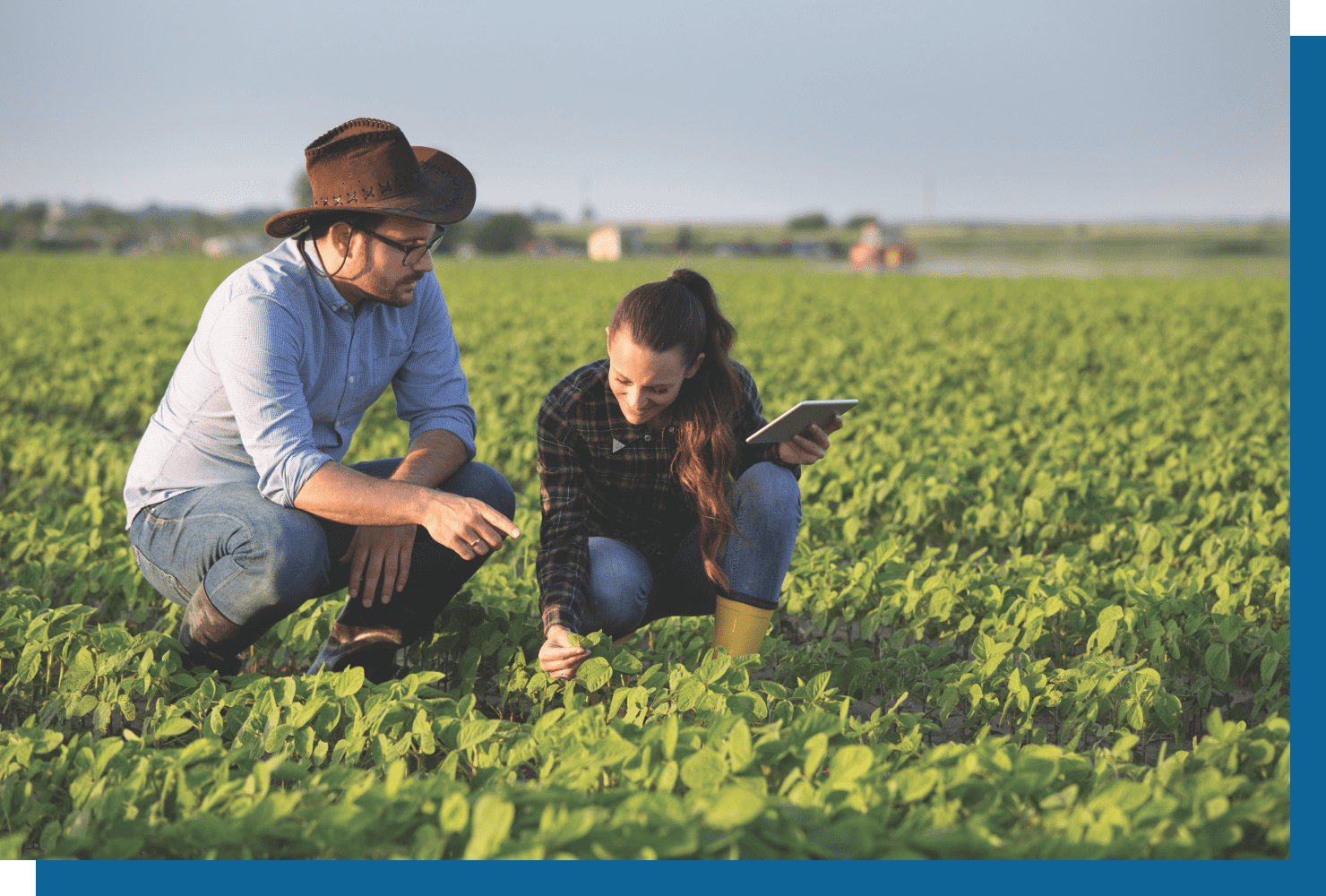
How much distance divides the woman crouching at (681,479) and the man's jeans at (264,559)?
0.99ft

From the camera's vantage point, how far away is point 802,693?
253 centimetres

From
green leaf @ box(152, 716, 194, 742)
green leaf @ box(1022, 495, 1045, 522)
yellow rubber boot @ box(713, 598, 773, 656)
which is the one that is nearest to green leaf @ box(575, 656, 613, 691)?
yellow rubber boot @ box(713, 598, 773, 656)

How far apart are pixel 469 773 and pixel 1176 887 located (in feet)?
4.43

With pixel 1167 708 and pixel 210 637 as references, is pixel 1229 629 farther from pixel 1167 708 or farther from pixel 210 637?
pixel 210 637

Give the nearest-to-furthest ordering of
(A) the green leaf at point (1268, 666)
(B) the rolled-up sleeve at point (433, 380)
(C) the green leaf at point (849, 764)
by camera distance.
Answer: (C) the green leaf at point (849, 764) < (A) the green leaf at point (1268, 666) < (B) the rolled-up sleeve at point (433, 380)

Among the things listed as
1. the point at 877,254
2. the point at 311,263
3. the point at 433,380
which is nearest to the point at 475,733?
the point at 433,380

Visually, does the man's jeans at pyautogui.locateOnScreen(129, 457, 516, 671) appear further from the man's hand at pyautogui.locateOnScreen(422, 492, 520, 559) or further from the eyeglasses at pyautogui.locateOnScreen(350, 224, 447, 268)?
the eyeglasses at pyautogui.locateOnScreen(350, 224, 447, 268)

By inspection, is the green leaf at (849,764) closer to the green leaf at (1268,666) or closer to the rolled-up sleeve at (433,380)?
the green leaf at (1268,666)

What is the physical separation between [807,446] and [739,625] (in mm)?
496

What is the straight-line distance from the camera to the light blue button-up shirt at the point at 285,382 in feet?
8.40

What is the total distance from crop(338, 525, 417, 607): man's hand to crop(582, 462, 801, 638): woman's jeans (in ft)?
1.56

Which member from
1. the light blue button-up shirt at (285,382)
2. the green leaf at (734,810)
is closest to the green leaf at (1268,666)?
the green leaf at (734,810)

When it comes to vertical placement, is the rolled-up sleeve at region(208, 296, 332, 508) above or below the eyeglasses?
below

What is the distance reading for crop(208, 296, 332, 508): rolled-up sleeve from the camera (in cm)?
254
